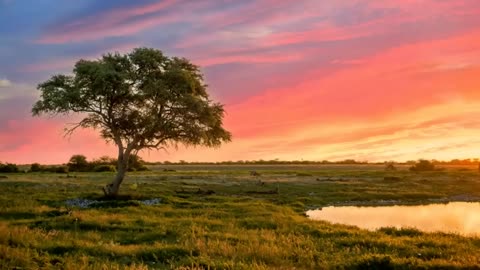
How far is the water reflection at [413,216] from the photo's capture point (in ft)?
119

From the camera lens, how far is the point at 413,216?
143 feet

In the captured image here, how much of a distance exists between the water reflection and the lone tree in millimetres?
14391

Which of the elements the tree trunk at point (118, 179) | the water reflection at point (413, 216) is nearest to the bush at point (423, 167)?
the water reflection at point (413, 216)

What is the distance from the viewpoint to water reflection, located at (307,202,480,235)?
3619 centimetres

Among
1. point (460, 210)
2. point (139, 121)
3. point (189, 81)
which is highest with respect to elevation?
point (189, 81)

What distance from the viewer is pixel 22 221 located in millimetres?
30375

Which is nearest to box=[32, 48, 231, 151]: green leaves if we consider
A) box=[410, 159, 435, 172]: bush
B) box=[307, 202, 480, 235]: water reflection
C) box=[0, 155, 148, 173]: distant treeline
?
box=[307, 202, 480, 235]: water reflection

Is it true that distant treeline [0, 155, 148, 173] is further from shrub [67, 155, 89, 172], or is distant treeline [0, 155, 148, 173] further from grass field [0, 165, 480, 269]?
grass field [0, 165, 480, 269]

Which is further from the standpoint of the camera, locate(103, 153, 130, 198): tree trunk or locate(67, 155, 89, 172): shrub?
locate(67, 155, 89, 172): shrub

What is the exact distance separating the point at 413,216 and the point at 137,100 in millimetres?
27340

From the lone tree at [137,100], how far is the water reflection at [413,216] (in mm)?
14391

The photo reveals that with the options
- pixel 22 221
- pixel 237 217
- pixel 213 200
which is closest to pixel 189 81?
pixel 213 200

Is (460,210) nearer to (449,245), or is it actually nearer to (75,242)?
(449,245)

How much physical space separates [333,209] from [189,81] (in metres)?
18.3
